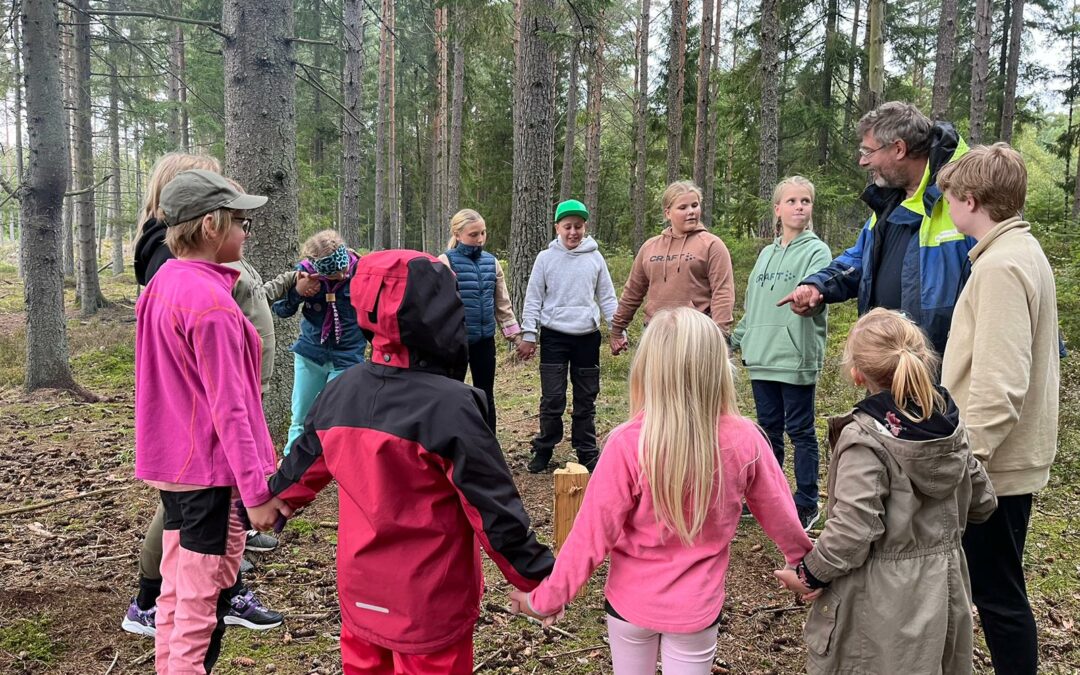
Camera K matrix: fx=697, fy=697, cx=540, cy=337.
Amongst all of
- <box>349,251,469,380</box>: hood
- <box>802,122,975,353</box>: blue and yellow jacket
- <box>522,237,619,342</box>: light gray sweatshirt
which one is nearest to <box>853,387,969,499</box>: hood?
<box>802,122,975,353</box>: blue and yellow jacket

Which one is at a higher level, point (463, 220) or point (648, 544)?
point (463, 220)

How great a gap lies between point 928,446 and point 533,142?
8596mm

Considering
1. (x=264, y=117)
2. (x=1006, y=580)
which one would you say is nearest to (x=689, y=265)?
(x=1006, y=580)

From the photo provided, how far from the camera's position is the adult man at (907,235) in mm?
3051

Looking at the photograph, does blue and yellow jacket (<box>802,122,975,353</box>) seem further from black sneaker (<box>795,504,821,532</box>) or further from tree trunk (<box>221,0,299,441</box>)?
tree trunk (<box>221,0,299,441</box>)

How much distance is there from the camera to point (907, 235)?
3262mm

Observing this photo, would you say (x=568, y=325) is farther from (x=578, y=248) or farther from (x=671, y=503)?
(x=671, y=503)

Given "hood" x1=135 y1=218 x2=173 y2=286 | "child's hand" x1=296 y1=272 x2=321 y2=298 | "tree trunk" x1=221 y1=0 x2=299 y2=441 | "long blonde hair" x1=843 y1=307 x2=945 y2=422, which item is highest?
"tree trunk" x1=221 y1=0 x2=299 y2=441

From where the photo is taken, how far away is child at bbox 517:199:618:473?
566 centimetres

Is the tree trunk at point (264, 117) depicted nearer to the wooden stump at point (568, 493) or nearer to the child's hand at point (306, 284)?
the child's hand at point (306, 284)

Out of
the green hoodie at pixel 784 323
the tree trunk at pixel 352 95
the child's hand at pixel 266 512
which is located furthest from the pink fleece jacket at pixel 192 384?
the tree trunk at pixel 352 95

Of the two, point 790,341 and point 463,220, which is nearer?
point 790,341

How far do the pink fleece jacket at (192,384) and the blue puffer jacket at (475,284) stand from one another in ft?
9.76

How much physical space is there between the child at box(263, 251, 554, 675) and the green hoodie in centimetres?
271
